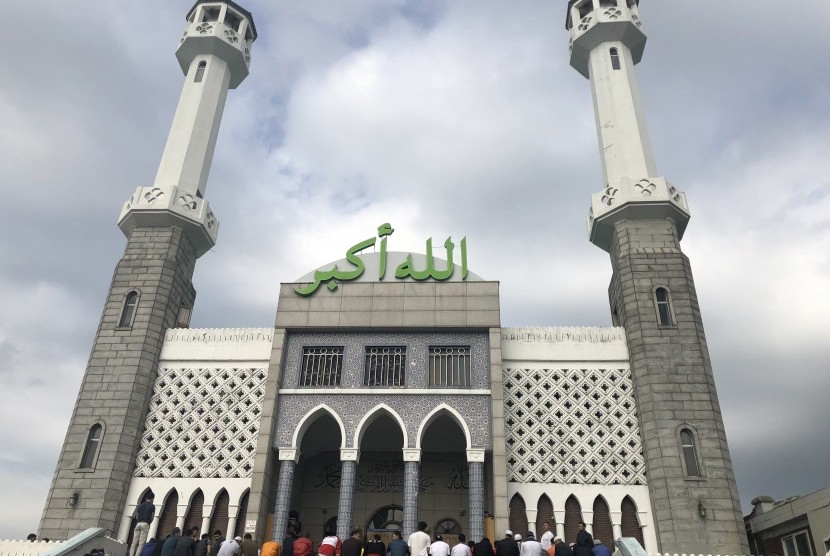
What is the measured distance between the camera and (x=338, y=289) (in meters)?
18.2

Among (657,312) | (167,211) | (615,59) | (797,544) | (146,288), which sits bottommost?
(797,544)

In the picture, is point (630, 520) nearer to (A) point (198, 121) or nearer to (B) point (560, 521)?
(B) point (560, 521)

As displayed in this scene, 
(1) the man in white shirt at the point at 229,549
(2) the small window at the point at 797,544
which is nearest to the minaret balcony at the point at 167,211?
(1) the man in white shirt at the point at 229,549

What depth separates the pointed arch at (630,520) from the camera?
50.7 feet

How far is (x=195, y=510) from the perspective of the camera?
16.5 metres

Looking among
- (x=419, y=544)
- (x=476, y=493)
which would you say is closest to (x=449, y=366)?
(x=476, y=493)

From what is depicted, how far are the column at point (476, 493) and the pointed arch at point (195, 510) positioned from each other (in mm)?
6603

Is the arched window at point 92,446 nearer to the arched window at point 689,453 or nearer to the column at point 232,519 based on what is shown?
the column at point 232,519

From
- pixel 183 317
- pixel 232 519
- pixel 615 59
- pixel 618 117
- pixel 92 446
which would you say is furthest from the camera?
pixel 615 59

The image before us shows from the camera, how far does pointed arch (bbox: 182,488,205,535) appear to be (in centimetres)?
1630

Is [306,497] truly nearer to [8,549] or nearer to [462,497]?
[462,497]

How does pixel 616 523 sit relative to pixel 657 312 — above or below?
below

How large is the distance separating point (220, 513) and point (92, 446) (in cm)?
361

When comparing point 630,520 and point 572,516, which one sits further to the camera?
point 572,516
